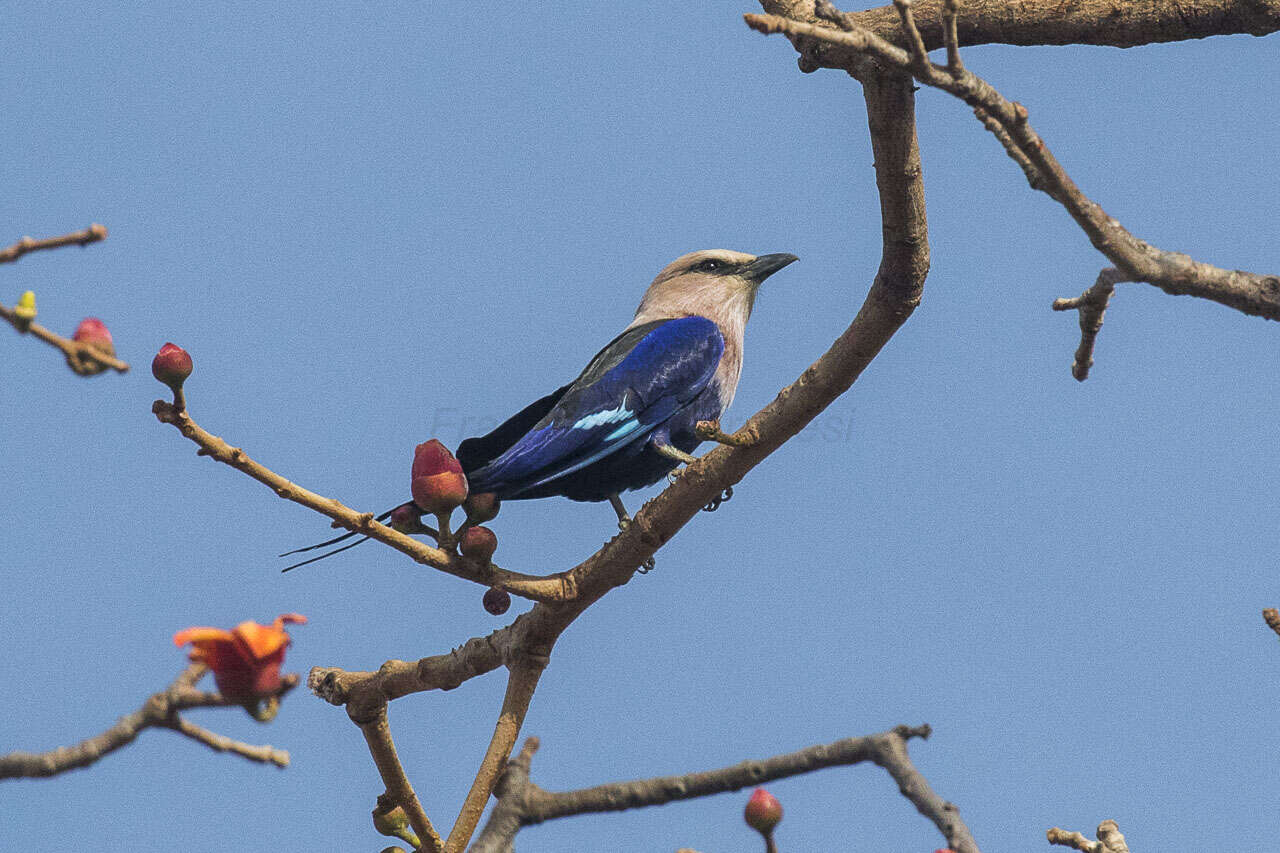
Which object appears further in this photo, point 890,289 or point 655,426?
point 655,426

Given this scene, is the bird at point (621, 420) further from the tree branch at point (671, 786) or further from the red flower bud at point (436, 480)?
the tree branch at point (671, 786)

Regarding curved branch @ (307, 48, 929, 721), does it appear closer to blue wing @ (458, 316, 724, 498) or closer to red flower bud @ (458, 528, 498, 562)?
red flower bud @ (458, 528, 498, 562)

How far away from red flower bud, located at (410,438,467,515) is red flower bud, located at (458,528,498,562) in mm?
156

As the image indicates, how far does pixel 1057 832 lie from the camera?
153 inches

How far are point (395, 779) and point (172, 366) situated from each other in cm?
166

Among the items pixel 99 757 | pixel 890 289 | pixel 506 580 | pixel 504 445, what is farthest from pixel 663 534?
pixel 99 757

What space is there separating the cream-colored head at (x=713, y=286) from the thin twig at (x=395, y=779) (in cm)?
274

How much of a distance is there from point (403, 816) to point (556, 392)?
2.07 m

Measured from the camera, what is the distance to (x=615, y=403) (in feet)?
19.6

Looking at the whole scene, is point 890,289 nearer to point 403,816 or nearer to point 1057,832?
point 1057,832

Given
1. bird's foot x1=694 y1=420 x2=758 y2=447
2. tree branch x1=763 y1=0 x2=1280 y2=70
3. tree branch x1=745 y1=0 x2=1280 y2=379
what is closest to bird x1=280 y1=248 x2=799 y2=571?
bird's foot x1=694 y1=420 x2=758 y2=447

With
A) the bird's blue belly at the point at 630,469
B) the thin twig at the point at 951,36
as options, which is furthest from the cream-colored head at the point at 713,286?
the thin twig at the point at 951,36

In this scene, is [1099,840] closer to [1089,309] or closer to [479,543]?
[1089,309]

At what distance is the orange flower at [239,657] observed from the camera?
237 cm
